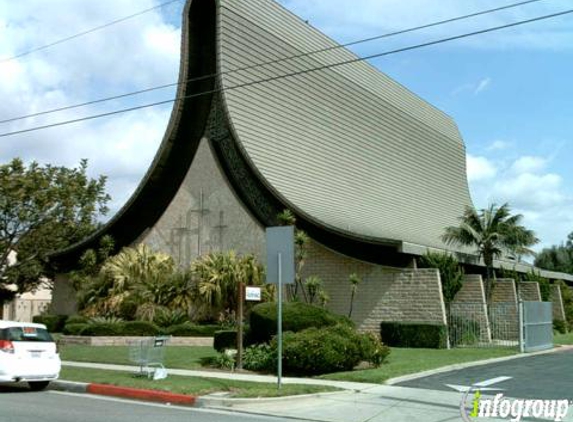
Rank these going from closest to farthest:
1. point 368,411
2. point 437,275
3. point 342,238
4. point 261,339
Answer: point 368,411
point 261,339
point 437,275
point 342,238

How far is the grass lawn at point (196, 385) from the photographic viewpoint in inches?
547

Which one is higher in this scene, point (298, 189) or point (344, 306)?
point (298, 189)

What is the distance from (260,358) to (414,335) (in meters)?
8.51

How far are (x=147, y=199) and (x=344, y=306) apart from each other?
457 inches

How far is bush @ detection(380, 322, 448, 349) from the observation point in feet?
82.2

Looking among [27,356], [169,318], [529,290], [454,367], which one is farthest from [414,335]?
[27,356]

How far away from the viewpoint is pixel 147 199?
3459 cm

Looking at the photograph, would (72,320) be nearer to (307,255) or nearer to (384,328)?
(307,255)

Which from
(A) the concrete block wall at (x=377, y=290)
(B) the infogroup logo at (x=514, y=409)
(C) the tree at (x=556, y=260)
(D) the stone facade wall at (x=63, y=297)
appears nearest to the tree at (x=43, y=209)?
(D) the stone facade wall at (x=63, y=297)

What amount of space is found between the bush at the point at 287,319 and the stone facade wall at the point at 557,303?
897 inches

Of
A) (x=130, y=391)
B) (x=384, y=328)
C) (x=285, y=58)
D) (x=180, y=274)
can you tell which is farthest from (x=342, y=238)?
(x=130, y=391)

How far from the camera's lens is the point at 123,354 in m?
23.0

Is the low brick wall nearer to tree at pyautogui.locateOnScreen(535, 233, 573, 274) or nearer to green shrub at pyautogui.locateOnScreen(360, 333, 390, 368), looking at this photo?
green shrub at pyautogui.locateOnScreen(360, 333, 390, 368)

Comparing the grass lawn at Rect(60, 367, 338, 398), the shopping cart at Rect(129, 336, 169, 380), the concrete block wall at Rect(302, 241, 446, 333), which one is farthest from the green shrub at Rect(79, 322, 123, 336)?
the shopping cart at Rect(129, 336, 169, 380)
